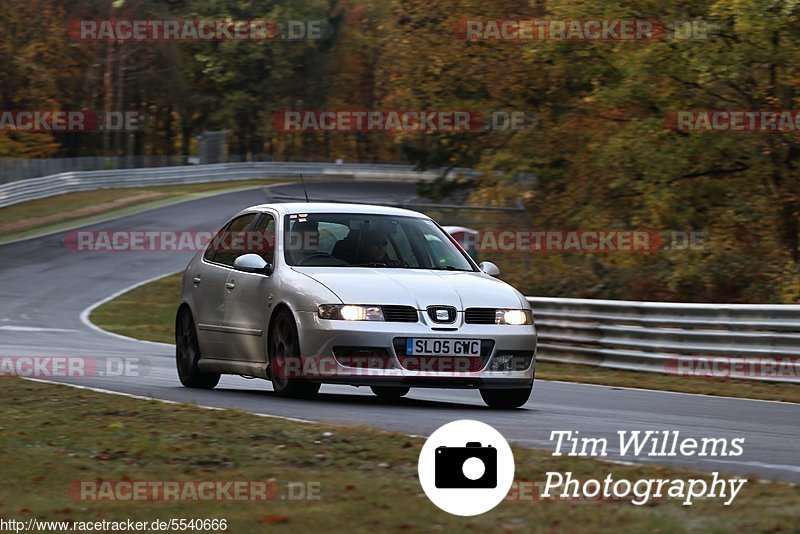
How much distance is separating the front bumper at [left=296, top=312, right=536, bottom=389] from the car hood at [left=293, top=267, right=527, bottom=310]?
19cm

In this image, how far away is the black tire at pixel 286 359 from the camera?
11000mm

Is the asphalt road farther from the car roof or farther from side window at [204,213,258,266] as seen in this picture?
the car roof

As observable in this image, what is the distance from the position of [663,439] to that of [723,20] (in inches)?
658

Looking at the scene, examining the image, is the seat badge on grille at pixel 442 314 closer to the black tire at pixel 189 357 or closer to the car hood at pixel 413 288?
the car hood at pixel 413 288

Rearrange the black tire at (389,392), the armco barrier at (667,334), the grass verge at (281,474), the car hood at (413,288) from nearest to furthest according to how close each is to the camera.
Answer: the grass verge at (281,474)
the car hood at (413,288)
the black tire at (389,392)
the armco barrier at (667,334)

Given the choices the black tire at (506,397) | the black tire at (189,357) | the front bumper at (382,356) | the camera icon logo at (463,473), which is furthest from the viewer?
the black tire at (189,357)

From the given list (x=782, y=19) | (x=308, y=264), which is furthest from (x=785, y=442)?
(x=782, y=19)

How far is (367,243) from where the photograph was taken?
11.8m

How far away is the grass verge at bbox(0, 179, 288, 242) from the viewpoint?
45.8m

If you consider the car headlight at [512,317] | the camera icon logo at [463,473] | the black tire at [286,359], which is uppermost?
the camera icon logo at [463,473]

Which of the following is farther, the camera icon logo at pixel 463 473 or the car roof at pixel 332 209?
the car roof at pixel 332 209

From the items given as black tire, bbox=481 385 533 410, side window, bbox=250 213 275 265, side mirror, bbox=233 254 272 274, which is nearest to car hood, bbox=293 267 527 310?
side mirror, bbox=233 254 272 274

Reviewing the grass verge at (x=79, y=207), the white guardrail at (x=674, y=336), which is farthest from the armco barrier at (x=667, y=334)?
the grass verge at (x=79, y=207)

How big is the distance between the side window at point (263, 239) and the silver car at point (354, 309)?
1 centimetres
